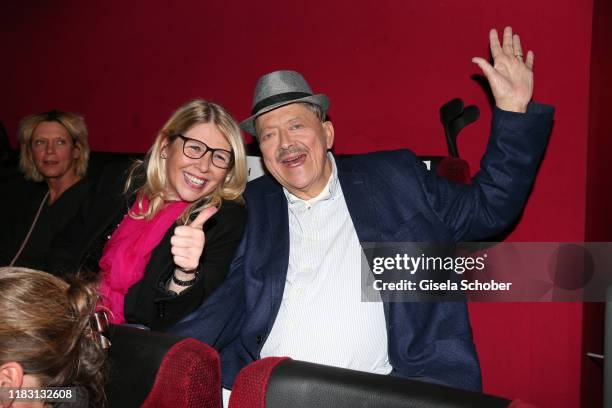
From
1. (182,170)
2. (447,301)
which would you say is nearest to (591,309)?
→ (447,301)

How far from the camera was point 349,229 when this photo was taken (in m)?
1.88

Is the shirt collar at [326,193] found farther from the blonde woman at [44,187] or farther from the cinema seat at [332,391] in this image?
the blonde woman at [44,187]

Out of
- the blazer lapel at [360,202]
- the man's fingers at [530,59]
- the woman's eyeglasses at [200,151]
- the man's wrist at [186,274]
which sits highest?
the man's fingers at [530,59]

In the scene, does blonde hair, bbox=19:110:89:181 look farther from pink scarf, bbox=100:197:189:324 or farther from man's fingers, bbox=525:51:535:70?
man's fingers, bbox=525:51:535:70

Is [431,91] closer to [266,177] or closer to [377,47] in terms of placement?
[377,47]

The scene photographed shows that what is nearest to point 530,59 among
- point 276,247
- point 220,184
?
point 276,247

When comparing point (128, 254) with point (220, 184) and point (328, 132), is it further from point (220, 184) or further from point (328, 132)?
point (328, 132)

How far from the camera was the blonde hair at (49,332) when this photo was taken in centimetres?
110

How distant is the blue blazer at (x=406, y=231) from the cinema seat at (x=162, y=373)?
2.04ft

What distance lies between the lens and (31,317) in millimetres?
1117

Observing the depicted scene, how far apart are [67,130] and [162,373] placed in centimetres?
221

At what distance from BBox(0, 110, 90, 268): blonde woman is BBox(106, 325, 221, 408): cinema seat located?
1.76 meters

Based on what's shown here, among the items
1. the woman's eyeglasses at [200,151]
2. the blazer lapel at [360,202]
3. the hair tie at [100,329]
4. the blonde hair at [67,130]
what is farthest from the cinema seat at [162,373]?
the blonde hair at [67,130]

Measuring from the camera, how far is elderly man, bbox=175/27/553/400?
5.60 ft
